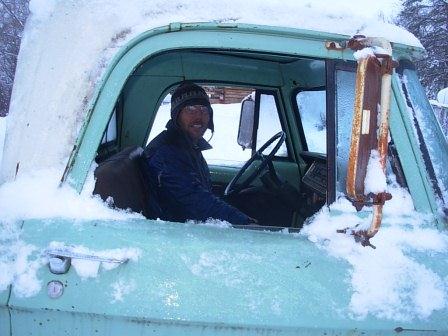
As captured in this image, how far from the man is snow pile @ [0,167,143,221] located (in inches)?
30.8

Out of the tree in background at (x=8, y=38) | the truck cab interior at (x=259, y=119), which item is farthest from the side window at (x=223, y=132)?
the tree in background at (x=8, y=38)

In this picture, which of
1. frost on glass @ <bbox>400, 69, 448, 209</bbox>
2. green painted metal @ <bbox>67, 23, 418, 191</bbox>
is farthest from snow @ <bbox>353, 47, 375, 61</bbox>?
frost on glass @ <bbox>400, 69, 448, 209</bbox>

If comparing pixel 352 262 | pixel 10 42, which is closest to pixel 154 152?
pixel 352 262

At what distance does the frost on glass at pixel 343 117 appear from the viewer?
5.55ft

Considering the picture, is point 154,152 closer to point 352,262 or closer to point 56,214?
point 56,214

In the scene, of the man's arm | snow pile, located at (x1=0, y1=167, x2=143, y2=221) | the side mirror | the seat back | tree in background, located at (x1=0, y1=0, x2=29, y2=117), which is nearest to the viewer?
snow pile, located at (x1=0, y1=167, x2=143, y2=221)

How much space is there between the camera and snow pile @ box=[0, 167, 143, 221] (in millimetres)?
1569

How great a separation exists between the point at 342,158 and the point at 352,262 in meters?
0.37

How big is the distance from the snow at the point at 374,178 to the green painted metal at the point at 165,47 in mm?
→ 460

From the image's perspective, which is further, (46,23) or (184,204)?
(184,204)

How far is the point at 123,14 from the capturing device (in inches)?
64.8

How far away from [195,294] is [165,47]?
80 centimetres

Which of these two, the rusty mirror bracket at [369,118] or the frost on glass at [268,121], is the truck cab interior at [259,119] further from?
the rusty mirror bracket at [369,118]

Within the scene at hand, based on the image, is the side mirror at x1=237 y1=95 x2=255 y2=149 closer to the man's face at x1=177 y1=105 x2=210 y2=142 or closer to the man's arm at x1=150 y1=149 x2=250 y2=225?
the man's face at x1=177 y1=105 x2=210 y2=142
